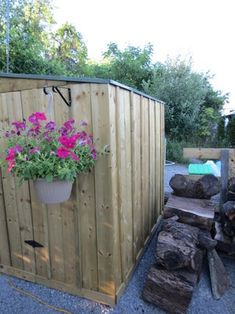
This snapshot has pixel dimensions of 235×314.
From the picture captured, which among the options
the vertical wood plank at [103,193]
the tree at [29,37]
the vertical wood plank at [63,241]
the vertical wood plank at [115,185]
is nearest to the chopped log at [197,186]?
the vertical wood plank at [115,185]

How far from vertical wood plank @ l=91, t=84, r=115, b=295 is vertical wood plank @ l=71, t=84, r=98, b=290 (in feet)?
0.12

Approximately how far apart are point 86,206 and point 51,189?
43 centimetres

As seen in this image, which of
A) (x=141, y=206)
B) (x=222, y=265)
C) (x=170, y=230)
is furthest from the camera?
(x=141, y=206)

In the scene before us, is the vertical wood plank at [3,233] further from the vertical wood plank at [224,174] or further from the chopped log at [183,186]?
the vertical wood plank at [224,174]

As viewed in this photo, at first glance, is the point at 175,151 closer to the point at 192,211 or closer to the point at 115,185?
the point at 192,211

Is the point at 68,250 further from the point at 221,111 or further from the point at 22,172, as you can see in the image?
the point at 221,111

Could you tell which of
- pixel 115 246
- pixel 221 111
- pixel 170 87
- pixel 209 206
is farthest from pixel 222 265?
pixel 221 111

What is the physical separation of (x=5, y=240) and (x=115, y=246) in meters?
1.19

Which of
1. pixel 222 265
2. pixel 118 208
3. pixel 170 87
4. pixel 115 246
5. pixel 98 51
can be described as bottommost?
pixel 222 265

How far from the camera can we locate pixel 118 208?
70.1 inches

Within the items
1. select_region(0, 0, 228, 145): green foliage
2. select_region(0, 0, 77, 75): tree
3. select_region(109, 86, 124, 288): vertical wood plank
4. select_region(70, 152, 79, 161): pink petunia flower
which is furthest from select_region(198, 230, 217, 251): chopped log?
select_region(0, 0, 228, 145): green foliage

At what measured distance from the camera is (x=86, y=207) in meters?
1.79

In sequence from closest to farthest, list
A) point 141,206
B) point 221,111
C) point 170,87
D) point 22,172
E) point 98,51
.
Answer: point 22,172
point 141,206
point 170,87
point 221,111
point 98,51

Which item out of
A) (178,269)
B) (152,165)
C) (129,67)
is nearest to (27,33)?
(129,67)
